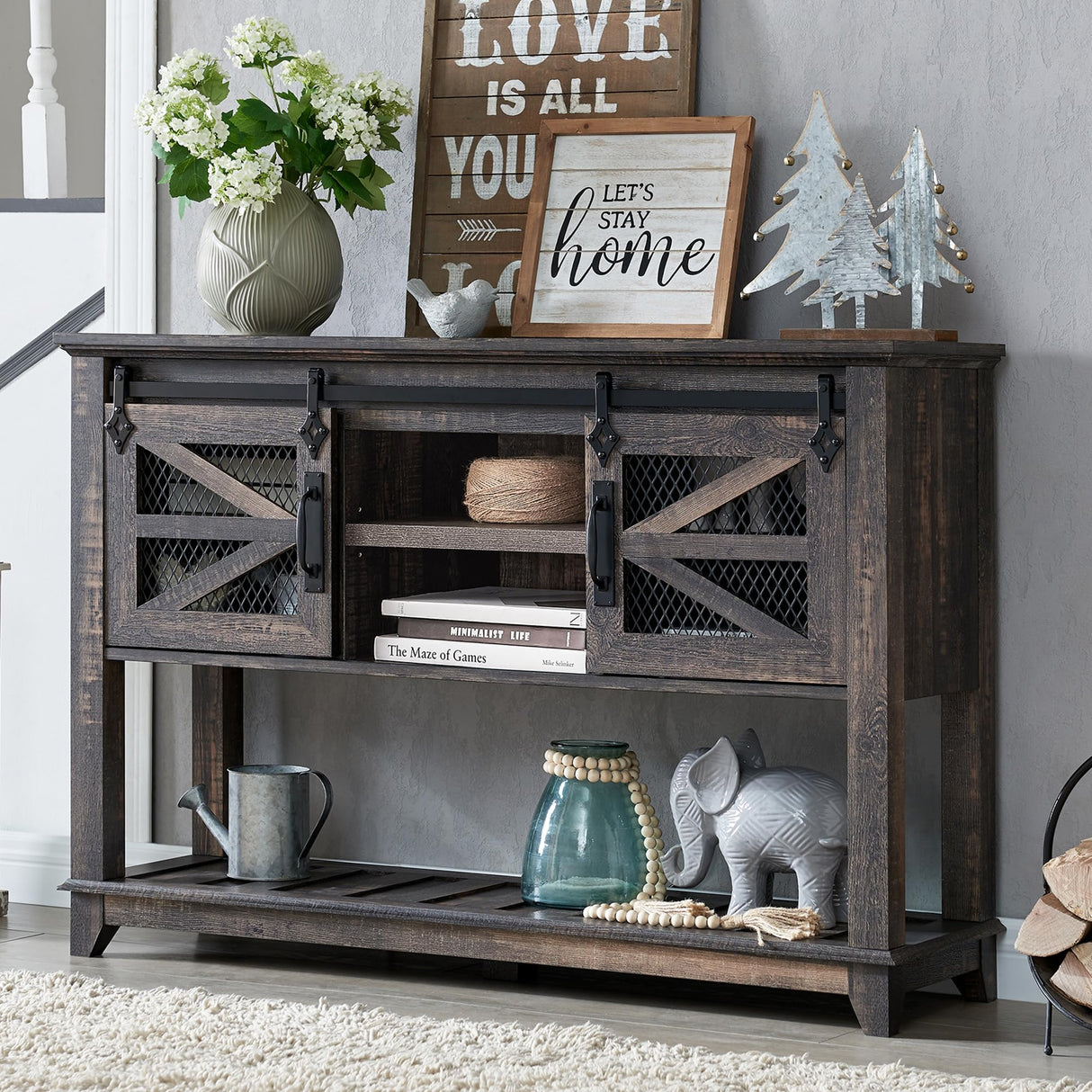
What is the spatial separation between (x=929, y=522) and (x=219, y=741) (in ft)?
4.51

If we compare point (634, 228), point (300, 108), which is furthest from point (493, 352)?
point (300, 108)

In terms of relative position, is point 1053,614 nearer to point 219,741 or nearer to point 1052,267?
point 1052,267

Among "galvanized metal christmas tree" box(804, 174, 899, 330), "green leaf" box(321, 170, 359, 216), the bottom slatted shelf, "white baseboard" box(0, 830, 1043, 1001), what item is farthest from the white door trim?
"galvanized metal christmas tree" box(804, 174, 899, 330)

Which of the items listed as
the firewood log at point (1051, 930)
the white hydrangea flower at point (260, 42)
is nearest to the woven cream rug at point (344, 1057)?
the firewood log at point (1051, 930)

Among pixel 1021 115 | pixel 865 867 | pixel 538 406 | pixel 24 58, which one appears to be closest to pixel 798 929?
pixel 865 867

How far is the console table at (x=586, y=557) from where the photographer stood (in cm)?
262

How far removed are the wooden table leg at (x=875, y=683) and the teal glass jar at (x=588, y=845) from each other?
40 centimetres

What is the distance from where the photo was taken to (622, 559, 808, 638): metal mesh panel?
2666mm

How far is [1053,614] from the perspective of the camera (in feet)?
9.42

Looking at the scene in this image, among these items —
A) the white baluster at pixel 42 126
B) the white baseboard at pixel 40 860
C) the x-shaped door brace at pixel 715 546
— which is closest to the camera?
the x-shaped door brace at pixel 715 546

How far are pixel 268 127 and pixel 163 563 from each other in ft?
2.39

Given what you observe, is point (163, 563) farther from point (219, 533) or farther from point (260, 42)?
point (260, 42)

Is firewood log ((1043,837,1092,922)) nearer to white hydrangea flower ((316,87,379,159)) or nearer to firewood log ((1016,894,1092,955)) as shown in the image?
firewood log ((1016,894,1092,955))

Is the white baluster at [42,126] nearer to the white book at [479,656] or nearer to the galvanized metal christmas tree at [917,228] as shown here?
the white book at [479,656]
